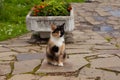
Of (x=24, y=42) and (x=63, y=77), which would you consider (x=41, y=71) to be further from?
(x=24, y=42)

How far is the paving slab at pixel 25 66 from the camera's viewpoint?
6.74 meters

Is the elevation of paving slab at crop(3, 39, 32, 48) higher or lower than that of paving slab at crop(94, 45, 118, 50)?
higher

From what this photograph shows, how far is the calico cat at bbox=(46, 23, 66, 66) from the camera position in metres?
6.75

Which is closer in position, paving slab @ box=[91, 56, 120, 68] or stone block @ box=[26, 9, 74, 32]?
paving slab @ box=[91, 56, 120, 68]

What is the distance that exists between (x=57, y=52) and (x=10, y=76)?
1022mm

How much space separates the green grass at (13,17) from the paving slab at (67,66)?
3.19m

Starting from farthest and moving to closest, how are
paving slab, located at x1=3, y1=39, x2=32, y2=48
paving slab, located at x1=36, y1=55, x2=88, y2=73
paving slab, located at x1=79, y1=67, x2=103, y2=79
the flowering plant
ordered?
the flowering plant < paving slab, located at x1=3, y1=39, x2=32, y2=48 < paving slab, located at x1=36, y1=55, x2=88, y2=73 < paving slab, located at x1=79, y1=67, x2=103, y2=79

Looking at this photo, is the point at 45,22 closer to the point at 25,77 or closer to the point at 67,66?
the point at 67,66

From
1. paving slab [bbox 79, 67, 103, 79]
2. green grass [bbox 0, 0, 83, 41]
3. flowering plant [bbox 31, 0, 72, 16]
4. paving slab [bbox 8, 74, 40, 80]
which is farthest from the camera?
green grass [bbox 0, 0, 83, 41]

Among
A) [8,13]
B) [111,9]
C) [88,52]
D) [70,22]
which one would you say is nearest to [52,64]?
[88,52]

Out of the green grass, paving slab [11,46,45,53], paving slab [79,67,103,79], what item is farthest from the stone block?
paving slab [79,67,103,79]

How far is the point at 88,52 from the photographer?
8180 millimetres

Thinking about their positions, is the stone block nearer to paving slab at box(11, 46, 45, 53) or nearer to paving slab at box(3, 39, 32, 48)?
paving slab at box(3, 39, 32, 48)

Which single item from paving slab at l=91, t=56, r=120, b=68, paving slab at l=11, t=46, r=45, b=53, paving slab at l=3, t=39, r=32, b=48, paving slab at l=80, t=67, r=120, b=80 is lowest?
paving slab at l=3, t=39, r=32, b=48
